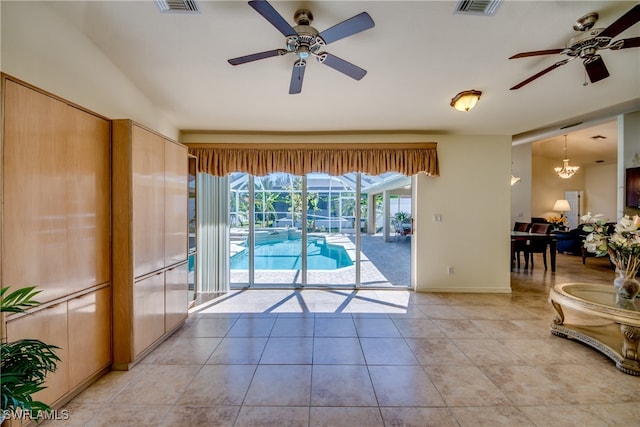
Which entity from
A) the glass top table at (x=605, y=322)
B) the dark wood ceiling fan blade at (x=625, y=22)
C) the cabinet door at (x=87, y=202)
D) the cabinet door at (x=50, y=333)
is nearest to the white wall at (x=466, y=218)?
the glass top table at (x=605, y=322)

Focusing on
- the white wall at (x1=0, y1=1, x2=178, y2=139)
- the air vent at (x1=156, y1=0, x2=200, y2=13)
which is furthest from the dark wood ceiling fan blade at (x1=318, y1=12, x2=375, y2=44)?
the white wall at (x1=0, y1=1, x2=178, y2=139)

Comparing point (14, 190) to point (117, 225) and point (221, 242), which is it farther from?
point (221, 242)

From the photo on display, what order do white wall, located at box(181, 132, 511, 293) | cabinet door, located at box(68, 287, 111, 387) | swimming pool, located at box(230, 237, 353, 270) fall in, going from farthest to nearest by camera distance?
swimming pool, located at box(230, 237, 353, 270) < white wall, located at box(181, 132, 511, 293) < cabinet door, located at box(68, 287, 111, 387)

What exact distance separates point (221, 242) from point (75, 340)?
2.45m

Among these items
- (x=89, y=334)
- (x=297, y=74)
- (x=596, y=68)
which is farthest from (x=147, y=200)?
(x=596, y=68)

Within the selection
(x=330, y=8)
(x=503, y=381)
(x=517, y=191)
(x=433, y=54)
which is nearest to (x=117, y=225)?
(x=330, y=8)

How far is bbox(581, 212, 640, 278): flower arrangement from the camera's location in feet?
7.80

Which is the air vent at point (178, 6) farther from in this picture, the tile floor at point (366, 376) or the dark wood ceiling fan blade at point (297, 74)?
the tile floor at point (366, 376)

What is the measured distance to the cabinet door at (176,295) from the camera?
9.19 ft

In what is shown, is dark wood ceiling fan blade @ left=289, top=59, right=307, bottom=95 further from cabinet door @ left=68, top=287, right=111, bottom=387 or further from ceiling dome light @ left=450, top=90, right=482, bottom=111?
cabinet door @ left=68, top=287, right=111, bottom=387

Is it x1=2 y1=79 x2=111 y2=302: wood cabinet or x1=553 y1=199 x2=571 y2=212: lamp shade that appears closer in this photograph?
x1=2 y1=79 x2=111 y2=302: wood cabinet

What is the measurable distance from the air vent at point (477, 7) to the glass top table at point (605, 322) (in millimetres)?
2633

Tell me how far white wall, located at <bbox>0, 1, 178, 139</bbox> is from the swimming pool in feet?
8.95

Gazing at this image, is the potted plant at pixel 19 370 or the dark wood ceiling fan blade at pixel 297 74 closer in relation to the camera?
the potted plant at pixel 19 370
